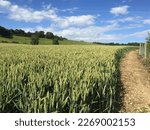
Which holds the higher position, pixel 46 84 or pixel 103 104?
pixel 46 84

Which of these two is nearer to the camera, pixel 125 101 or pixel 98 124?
pixel 98 124

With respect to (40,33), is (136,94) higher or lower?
lower

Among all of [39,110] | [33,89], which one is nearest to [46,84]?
[33,89]

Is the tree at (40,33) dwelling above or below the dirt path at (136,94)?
above

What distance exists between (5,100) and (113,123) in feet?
7.65

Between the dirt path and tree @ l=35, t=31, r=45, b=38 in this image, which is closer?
the dirt path

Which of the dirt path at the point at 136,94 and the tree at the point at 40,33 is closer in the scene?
the dirt path at the point at 136,94

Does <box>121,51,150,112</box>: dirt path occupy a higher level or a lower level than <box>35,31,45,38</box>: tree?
lower

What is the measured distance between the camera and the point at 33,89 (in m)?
6.27

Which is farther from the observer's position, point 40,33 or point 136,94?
point 40,33

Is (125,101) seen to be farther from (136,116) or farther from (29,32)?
(29,32)

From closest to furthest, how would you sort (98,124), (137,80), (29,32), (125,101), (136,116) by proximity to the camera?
(98,124)
(136,116)
(125,101)
(137,80)
(29,32)

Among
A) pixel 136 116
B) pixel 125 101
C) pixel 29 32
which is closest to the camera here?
pixel 136 116

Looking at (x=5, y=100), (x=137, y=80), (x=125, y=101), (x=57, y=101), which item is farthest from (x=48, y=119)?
(x=137, y=80)
